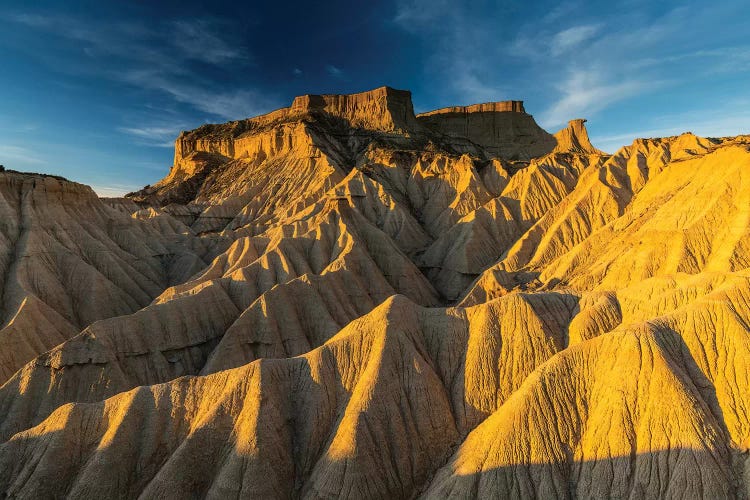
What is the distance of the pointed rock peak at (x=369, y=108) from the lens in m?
98.5

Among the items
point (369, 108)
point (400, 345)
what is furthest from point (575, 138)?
point (400, 345)

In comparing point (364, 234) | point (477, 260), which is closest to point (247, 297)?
point (364, 234)

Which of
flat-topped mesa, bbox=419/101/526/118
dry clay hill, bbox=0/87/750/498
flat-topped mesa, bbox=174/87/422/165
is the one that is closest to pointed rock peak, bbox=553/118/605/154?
flat-topped mesa, bbox=419/101/526/118

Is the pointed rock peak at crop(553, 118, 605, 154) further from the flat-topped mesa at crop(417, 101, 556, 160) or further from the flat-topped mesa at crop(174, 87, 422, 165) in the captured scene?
the flat-topped mesa at crop(174, 87, 422, 165)

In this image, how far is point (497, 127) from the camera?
10869 cm

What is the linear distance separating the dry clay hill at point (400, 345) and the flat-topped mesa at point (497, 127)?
43367mm

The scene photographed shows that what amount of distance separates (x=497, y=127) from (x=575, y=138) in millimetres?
19486

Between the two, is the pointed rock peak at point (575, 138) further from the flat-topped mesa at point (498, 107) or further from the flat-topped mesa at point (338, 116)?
the flat-topped mesa at point (338, 116)

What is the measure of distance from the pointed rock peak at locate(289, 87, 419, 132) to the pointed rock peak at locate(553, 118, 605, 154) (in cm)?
3549

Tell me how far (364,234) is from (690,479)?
4092 centimetres

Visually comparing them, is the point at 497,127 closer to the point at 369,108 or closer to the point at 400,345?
the point at 369,108

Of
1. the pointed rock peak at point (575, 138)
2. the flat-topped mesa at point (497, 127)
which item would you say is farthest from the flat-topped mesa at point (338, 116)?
the pointed rock peak at point (575, 138)

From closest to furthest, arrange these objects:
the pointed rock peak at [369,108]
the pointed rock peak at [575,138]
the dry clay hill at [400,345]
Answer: the dry clay hill at [400,345], the pointed rock peak at [369,108], the pointed rock peak at [575,138]

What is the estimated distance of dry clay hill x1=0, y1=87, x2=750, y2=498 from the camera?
1800 centimetres
